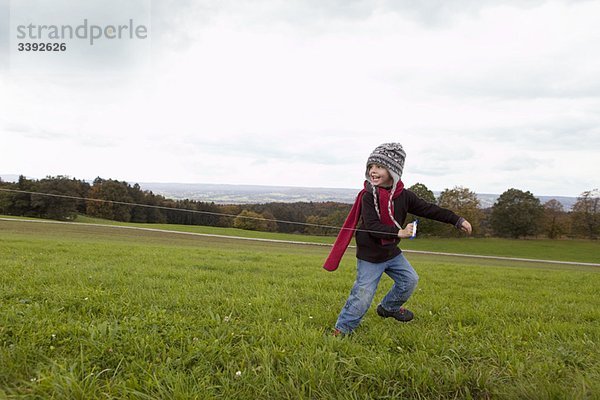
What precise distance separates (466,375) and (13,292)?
15.8 ft

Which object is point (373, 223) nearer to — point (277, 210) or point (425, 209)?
point (425, 209)

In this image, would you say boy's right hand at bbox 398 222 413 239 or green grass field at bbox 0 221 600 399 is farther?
boy's right hand at bbox 398 222 413 239

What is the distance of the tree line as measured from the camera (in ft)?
94.9

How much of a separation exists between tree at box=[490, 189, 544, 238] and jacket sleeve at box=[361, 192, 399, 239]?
61030 millimetres

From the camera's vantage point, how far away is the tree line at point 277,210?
28922mm

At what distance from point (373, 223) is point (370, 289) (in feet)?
2.22

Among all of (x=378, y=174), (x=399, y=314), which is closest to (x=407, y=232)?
(x=378, y=174)

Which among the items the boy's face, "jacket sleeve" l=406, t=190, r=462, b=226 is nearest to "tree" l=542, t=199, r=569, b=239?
"jacket sleeve" l=406, t=190, r=462, b=226

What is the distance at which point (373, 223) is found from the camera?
3.63 metres

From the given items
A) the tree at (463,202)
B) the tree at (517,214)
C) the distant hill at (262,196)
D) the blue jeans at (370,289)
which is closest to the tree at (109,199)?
the distant hill at (262,196)

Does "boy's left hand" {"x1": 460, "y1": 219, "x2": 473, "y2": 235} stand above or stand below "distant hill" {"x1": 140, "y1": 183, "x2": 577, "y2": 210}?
below

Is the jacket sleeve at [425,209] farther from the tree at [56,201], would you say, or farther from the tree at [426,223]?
the tree at [426,223]

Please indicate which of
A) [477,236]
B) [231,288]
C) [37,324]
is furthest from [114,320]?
[477,236]

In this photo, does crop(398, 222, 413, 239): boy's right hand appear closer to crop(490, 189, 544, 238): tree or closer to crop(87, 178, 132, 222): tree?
crop(87, 178, 132, 222): tree
